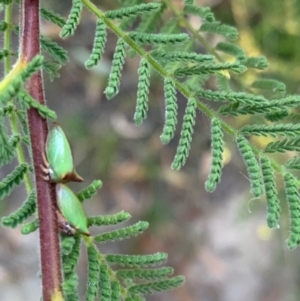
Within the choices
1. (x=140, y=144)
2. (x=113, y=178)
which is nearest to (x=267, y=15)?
(x=140, y=144)

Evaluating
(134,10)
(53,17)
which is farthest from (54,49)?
(134,10)

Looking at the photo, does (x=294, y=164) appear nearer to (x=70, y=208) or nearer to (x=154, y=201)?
(x=70, y=208)

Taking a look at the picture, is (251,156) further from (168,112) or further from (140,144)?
(140,144)

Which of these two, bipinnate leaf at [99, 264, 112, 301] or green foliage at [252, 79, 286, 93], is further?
green foliage at [252, 79, 286, 93]

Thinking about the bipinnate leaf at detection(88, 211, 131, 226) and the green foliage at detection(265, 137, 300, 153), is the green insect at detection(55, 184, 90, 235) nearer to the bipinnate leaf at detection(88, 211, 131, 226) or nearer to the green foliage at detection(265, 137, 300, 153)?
the bipinnate leaf at detection(88, 211, 131, 226)

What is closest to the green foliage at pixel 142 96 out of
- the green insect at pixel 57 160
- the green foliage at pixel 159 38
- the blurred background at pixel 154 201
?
the green foliage at pixel 159 38

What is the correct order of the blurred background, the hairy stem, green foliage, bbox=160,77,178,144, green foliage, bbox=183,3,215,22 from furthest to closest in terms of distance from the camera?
the blurred background → green foliage, bbox=183,3,215,22 → the hairy stem → green foliage, bbox=160,77,178,144

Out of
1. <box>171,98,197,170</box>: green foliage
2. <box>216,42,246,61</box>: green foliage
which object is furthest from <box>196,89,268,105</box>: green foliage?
<box>216,42,246,61</box>: green foliage
